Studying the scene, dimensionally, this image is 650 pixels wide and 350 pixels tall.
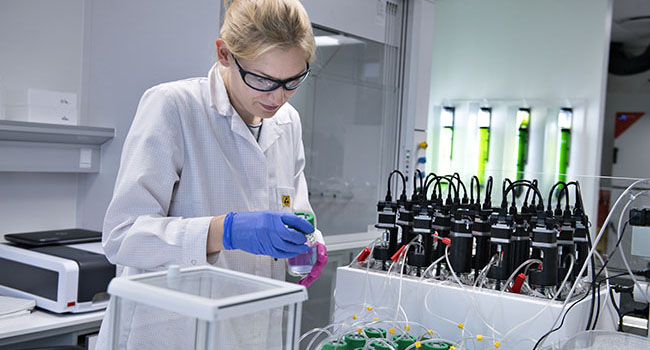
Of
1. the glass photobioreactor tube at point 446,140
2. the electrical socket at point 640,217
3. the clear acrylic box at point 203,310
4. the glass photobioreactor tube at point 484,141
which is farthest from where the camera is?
the glass photobioreactor tube at point 446,140

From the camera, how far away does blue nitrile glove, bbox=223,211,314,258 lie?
1245mm

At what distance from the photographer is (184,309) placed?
766mm

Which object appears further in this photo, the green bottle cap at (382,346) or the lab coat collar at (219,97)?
the lab coat collar at (219,97)

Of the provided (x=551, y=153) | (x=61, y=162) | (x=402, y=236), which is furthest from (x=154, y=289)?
(x=551, y=153)

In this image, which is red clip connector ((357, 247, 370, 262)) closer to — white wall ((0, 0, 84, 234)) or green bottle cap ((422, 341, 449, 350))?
green bottle cap ((422, 341, 449, 350))

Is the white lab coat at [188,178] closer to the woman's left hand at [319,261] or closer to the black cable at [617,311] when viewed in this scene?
the woman's left hand at [319,261]

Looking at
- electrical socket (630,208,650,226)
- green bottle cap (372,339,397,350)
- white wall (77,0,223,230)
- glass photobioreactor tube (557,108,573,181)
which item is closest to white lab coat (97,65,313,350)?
green bottle cap (372,339,397,350)

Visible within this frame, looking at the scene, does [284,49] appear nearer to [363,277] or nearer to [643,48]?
[363,277]

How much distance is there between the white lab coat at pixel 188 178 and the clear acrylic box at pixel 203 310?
343mm

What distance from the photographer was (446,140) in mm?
5430

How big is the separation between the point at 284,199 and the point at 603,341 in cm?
86

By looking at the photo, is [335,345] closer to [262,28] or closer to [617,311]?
[262,28]

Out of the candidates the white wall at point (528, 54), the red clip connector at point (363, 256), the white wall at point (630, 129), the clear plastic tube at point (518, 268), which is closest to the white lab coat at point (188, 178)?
the red clip connector at point (363, 256)

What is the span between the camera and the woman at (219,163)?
4.16 feet
